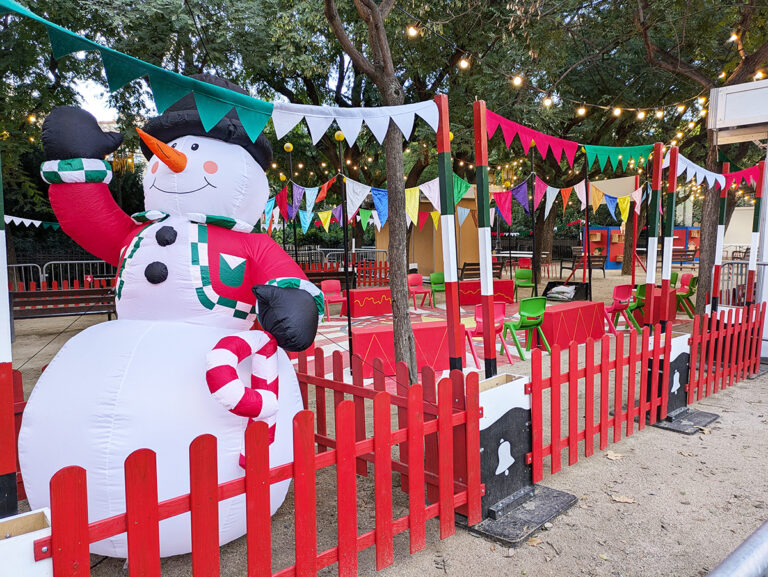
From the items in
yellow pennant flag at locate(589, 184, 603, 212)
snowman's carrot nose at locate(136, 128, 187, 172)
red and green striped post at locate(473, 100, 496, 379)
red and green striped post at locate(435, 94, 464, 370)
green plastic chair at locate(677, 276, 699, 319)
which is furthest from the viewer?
yellow pennant flag at locate(589, 184, 603, 212)

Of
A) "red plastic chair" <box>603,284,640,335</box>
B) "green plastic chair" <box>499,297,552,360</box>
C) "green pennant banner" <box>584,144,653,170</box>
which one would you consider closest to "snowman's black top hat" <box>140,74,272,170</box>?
"green pennant banner" <box>584,144,653,170</box>

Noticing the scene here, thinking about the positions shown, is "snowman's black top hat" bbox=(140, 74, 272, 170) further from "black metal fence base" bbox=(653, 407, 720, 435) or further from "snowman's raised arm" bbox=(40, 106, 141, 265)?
"black metal fence base" bbox=(653, 407, 720, 435)

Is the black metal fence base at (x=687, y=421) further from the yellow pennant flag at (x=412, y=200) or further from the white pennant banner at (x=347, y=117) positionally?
the yellow pennant flag at (x=412, y=200)

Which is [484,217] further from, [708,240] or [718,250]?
[708,240]

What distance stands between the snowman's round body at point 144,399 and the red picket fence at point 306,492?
0.59m

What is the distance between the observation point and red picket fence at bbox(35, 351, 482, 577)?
166 centimetres

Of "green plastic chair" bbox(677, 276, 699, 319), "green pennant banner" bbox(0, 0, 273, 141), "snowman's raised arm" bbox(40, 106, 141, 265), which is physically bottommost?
"green plastic chair" bbox(677, 276, 699, 319)

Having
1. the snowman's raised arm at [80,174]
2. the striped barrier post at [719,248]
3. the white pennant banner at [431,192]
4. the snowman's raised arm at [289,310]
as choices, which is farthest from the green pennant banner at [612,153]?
the snowman's raised arm at [80,174]

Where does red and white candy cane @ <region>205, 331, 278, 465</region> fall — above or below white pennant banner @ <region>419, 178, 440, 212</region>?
below

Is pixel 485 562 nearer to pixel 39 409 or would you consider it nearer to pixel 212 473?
pixel 212 473

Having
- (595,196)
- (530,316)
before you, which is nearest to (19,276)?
(530,316)

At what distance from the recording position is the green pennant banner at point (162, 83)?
2018 mm

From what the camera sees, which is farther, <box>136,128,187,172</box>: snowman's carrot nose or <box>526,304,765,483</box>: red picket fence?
<box>526,304,765,483</box>: red picket fence

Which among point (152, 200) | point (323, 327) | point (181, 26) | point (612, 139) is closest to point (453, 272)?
point (152, 200)
